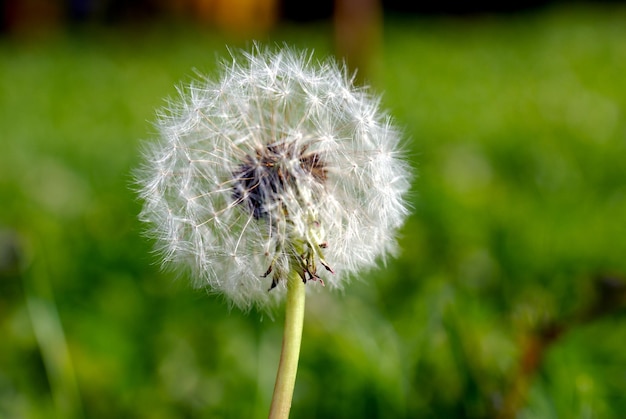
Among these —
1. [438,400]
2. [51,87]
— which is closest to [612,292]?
[438,400]

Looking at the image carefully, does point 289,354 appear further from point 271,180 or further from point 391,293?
point 391,293

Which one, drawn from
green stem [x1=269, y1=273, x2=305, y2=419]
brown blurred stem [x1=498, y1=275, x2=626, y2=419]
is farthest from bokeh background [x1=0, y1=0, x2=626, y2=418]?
green stem [x1=269, y1=273, x2=305, y2=419]

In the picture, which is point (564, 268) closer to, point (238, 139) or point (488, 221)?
point (488, 221)

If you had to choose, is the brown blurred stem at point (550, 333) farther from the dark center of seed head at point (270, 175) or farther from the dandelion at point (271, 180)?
the dark center of seed head at point (270, 175)

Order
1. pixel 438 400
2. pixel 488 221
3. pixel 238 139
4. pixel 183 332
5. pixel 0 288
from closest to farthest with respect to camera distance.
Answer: pixel 238 139 → pixel 438 400 → pixel 183 332 → pixel 0 288 → pixel 488 221

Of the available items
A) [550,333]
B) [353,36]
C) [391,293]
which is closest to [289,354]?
[550,333]

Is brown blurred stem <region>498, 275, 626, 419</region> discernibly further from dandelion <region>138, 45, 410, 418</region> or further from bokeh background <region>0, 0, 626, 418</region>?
dandelion <region>138, 45, 410, 418</region>
